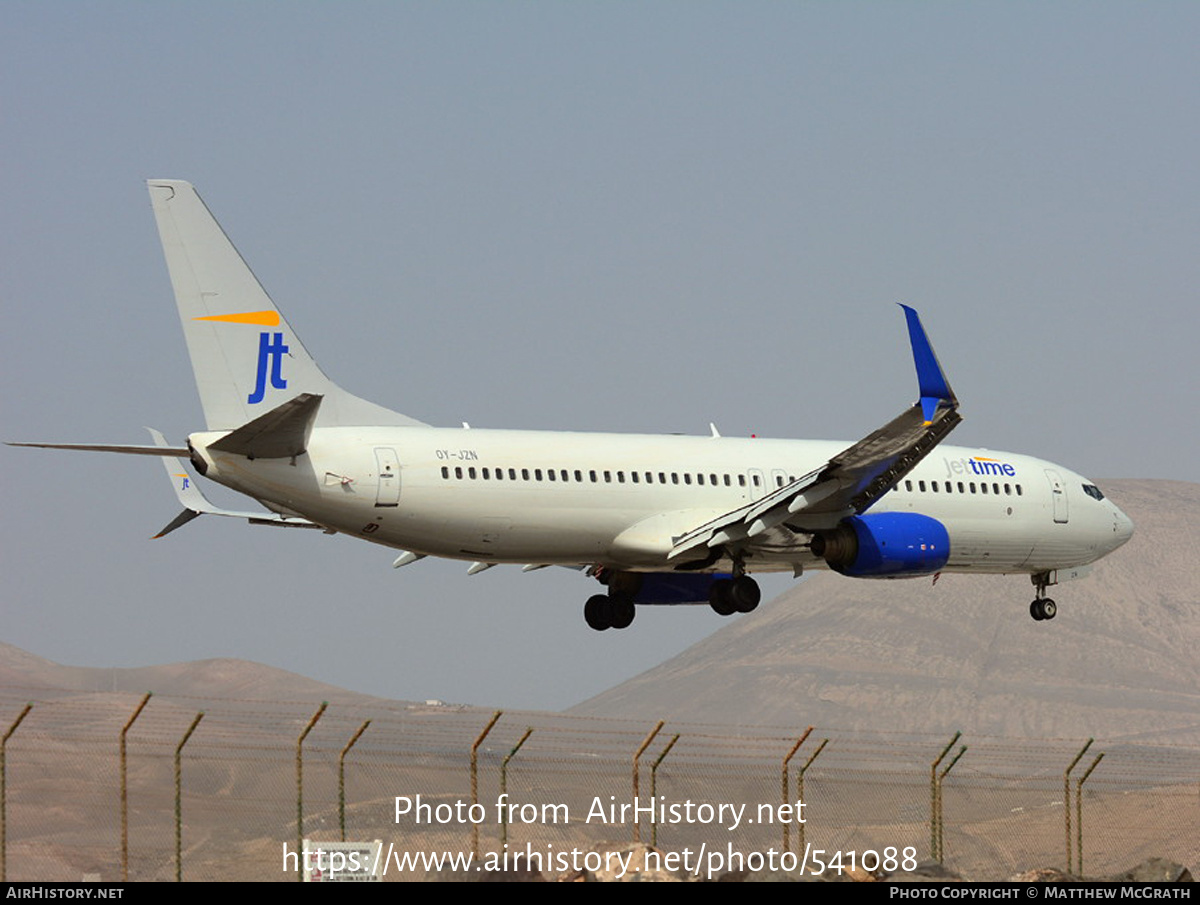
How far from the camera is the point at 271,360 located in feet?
126

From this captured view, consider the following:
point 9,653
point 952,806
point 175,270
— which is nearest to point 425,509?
point 175,270

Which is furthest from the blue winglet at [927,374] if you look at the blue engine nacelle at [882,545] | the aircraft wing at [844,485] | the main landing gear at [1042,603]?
the main landing gear at [1042,603]

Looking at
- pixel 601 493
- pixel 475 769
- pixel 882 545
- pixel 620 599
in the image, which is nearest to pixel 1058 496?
pixel 882 545

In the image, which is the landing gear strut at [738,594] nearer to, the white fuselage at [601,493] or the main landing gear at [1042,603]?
the white fuselage at [601,493]

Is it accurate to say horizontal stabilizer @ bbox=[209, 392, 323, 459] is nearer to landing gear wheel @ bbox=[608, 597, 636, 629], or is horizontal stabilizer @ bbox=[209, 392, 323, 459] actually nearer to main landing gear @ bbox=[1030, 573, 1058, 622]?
landing gear wheel @ bbox=[608, 597, 636, 629]

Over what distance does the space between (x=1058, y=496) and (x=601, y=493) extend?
1245 centimetres

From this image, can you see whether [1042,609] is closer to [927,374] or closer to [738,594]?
[738,594]

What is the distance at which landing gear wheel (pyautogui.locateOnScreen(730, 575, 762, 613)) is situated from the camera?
43.3 meters

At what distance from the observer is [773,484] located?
147ft

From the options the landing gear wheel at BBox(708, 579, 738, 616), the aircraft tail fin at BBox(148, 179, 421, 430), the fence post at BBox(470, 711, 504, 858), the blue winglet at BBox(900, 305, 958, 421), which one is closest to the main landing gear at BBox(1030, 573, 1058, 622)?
the landing gear wheel at BBox(708, 579, 738, 616)

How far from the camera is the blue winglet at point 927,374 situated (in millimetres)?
37500

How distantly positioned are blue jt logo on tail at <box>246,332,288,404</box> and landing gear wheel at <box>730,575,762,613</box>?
34.6 feet
